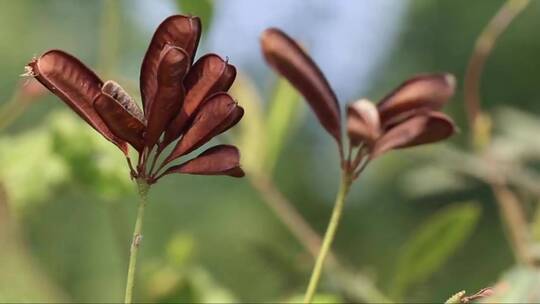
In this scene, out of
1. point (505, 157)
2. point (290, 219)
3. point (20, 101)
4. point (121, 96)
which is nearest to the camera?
point (121, 96)

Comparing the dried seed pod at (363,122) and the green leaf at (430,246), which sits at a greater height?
the dried seed pod at (363,122)

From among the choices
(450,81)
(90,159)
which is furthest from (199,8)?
(450,81)

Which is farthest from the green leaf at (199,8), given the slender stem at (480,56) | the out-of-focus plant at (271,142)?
the slender stem at (480,56)

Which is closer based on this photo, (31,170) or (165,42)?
(165,42)

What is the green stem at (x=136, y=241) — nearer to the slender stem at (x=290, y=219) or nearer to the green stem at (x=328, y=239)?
the green stem at (x=328, y=239)

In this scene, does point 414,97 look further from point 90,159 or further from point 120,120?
point 90,159

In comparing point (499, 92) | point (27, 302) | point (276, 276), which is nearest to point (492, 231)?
point (499, 92)

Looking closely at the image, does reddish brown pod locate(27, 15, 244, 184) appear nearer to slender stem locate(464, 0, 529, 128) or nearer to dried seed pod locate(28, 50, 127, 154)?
dried seed pod locate(28, 50, 127, 154)
